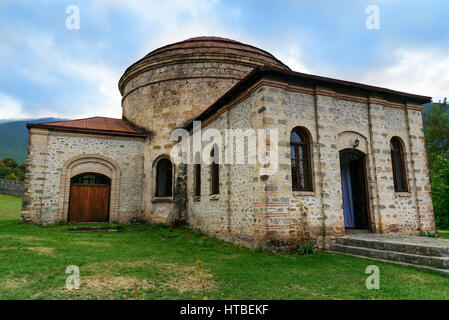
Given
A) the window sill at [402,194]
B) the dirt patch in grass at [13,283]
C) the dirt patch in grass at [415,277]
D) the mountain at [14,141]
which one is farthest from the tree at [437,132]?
the mountain at [14,141]

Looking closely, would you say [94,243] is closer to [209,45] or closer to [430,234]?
[209,45]

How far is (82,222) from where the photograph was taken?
1389 cm

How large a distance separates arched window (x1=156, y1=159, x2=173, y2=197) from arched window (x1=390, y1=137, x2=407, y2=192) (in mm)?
9774

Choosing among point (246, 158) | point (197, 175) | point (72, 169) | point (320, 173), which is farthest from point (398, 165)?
point (72, 169)

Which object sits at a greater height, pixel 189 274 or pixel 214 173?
pixel 214 173

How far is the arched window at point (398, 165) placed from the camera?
10.0 meters

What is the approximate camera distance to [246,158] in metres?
8.68

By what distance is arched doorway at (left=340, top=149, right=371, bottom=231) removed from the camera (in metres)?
9.42

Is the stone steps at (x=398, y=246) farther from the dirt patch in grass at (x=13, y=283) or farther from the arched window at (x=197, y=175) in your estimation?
the dirt patch in grass at (x=13, y=283)

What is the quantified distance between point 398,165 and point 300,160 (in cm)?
434

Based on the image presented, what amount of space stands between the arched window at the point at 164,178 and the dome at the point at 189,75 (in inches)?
57.8

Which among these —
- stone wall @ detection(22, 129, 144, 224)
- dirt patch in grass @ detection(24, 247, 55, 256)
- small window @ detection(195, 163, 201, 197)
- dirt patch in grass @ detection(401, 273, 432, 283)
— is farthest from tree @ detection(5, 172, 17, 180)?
dirt patch in grass @ detection(401, 273, 432, 283)
